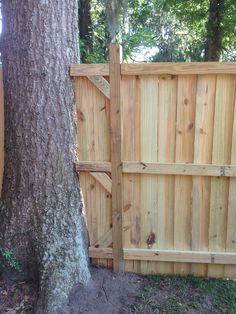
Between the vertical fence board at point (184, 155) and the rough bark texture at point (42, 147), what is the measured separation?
2.50 ft

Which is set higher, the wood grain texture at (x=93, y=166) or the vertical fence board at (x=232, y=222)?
the wood grain texture at (x=93, y=166)

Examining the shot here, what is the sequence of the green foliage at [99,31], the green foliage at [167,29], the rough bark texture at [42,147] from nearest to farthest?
the rough bark texture at [42,147] < the green foliage at [99,31] < the green foliage at [167,29]

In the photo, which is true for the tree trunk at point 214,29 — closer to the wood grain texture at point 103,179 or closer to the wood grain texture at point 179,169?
the wood grain texture at point 179,169

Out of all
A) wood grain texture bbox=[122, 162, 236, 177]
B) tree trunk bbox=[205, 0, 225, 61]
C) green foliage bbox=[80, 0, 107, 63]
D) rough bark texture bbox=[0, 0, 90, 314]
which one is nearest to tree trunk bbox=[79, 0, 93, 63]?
green foliage bbox=[80, 0, 107, 63]

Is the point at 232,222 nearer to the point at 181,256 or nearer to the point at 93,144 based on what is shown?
the point at 181,256

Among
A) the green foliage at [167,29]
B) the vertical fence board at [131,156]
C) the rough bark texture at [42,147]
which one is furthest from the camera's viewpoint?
the green foliage at [167,29]

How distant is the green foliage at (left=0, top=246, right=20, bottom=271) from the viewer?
8.29 feet

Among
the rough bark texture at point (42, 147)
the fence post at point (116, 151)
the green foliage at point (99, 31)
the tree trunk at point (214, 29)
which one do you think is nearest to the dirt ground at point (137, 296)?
the rough bark texture at point (42, 147)

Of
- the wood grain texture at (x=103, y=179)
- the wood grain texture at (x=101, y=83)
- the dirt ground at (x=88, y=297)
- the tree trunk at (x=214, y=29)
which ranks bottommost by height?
the dirt ground at (x=88, y=297)

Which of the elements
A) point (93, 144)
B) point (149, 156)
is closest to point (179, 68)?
point (149, 156)

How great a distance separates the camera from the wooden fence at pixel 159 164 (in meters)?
2.53

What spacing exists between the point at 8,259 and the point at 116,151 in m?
1.09

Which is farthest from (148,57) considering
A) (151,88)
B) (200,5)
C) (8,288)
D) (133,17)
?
(8,288)

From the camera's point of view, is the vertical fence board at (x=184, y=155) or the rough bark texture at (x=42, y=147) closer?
the rough bark texture at (x=42, y=147)
